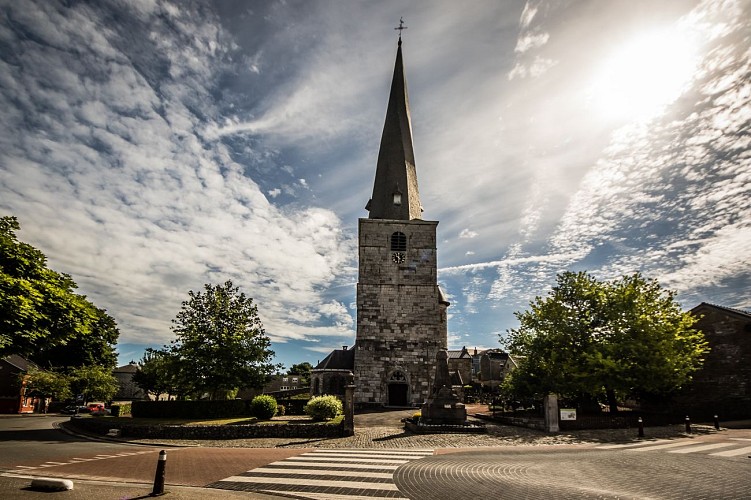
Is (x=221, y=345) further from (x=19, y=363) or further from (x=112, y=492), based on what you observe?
(x=19, y=363)

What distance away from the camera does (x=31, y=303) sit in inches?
624

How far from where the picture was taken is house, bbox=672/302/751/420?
77.9 ft

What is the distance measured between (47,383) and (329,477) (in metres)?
39.8

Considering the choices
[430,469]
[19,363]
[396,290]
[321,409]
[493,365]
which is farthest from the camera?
[493,365]

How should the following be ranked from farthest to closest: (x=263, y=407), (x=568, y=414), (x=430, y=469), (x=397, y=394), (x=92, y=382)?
1. (x=92, y=382)
2. (x=397, y=394)
3. (x=263, y=407)
4. (x=568, y=414)
5. (x=430, y=469)

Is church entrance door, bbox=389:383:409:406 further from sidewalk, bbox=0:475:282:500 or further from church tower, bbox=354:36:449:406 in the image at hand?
sidewalk, bbox=0:475:282:500

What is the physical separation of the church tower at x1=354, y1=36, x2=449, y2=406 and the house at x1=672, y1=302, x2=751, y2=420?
17166 mm

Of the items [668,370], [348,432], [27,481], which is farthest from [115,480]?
[668,370]

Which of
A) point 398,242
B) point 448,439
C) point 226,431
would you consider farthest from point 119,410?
point 398,242

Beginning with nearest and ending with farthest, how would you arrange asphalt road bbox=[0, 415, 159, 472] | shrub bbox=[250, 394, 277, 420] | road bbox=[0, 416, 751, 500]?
road bbox=[0, 416, 751, 500]
asphalt road bbox=[0, 415, 159, 472]
shrub bbox=[250, 394, 277, 420]

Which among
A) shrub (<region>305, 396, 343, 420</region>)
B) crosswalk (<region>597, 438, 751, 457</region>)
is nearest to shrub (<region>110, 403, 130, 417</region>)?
shrub (<region>305, 396, 343, 420</region>)

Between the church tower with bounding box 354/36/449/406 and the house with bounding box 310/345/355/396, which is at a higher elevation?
the church tower with bounding box 354/36/449/406

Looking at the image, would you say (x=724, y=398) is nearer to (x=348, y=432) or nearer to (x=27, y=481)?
(x=348, y=432)

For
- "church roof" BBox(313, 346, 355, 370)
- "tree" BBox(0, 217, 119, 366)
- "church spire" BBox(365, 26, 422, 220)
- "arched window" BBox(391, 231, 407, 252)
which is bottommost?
"church roof" BBox(313, 346, 355, 370)
